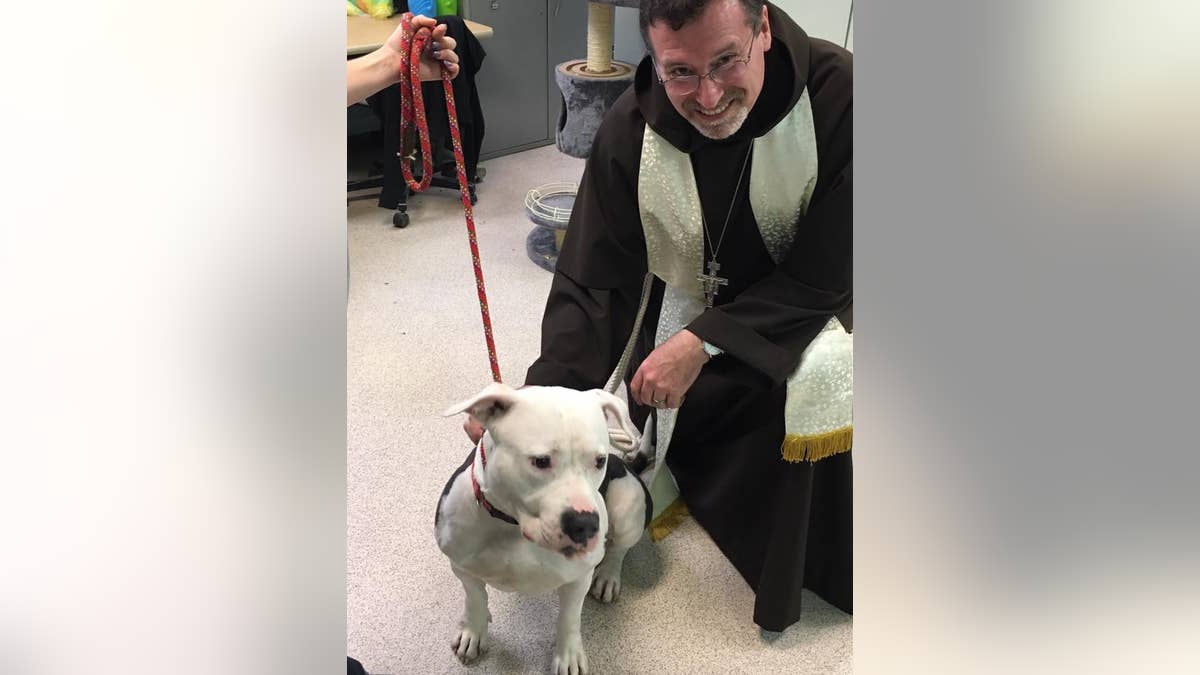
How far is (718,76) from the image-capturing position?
57.4 inches

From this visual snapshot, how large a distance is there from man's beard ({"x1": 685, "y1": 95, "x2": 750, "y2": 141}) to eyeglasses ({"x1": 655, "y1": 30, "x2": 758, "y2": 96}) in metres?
0.05

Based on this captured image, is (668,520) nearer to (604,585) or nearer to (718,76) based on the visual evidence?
(604,585)

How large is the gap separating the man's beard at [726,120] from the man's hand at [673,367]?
1.08 ft

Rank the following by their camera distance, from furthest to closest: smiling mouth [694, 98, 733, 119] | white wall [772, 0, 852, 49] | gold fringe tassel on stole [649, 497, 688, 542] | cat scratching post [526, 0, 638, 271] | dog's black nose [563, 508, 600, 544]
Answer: white wall [772, 0, 852, 49]
cat scratching post [526, 0, 638, 271]
gold fringe tassel on stole [649, 497, 688, 542]
smiling mouth [694, 98, 733, 119]
dog's black nose [563, 508, 600, 544]

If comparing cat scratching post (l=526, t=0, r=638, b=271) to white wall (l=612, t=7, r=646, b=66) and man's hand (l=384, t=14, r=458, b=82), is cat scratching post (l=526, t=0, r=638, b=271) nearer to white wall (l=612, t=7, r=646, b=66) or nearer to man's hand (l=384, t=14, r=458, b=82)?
white wall (l=612, t=7, r=646, b=66)

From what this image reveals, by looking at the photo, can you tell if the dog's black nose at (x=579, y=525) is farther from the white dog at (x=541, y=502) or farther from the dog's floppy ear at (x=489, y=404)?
the dog's floppy ear at (x=489, y=404)

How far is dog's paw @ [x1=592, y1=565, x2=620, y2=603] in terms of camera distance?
75.0 inches

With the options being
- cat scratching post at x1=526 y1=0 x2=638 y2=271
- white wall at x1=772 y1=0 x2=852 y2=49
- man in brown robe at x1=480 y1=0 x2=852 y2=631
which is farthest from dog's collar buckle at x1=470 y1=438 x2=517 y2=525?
white wall at x1=772 y1=0 x2=852 y2=49

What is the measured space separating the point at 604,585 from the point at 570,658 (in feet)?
0.74
